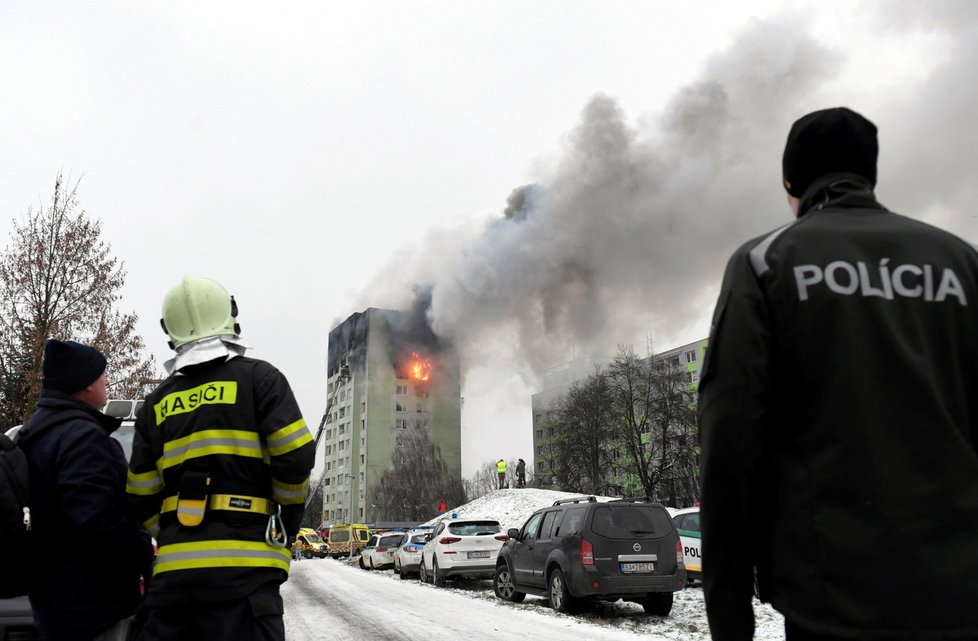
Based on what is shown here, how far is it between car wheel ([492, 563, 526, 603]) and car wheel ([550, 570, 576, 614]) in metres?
1.75

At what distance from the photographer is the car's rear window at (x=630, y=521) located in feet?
36.0

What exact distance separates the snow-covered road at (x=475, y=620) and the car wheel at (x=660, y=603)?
0.18m

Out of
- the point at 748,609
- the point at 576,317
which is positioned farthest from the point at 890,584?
the point at 576,317

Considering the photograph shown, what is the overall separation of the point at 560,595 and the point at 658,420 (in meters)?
39.8

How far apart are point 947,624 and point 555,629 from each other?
8749mm

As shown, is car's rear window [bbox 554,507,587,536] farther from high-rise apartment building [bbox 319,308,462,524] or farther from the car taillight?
high-rise apartment building [bbox 319,308,462,524]

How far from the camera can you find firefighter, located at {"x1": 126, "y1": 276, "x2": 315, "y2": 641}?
277 cm

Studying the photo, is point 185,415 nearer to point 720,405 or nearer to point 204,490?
point 204,490

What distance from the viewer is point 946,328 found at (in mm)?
1688

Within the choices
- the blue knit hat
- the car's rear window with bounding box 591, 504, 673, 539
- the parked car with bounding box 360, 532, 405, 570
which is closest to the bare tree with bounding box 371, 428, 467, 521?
the parked car with bounding box 360, 532, 405, 570

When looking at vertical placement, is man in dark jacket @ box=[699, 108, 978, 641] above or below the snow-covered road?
above

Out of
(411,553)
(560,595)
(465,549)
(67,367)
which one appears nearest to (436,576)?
(465,549)

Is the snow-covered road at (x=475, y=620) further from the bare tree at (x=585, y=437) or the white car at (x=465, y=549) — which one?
the bare tree at (x=585, y=437)

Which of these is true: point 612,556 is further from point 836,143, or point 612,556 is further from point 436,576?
point 836,143
